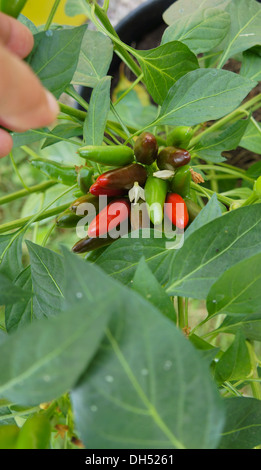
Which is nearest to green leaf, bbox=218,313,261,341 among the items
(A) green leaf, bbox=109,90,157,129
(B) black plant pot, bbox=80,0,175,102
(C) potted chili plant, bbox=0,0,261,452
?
(C) potted chili plant, bbox=0,0,261,452

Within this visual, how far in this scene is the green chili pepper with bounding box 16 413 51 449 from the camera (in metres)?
0.33

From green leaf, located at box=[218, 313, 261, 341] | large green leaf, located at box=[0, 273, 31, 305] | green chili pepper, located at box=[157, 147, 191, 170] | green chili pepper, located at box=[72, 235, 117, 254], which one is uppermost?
green chili pepper, located at box=[157, 147, 191, 170]

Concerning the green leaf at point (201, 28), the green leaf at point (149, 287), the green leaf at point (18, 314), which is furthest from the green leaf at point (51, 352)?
the green leaf at point (201, 28)

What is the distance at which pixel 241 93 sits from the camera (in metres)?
0.46

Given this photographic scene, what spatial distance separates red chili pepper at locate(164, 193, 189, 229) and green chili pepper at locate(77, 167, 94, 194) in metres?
0.10

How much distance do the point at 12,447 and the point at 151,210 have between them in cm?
26

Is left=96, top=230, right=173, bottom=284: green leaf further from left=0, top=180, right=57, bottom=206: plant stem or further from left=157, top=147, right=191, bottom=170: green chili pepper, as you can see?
left=0, top=180, right=57, bottom=206: plant stem

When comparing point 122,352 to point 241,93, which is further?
point 241,93

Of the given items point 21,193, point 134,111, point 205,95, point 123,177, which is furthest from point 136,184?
point 134,111

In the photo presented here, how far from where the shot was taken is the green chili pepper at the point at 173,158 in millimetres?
471

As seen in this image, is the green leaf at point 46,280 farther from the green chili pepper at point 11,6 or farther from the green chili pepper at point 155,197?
the green chili pepper at point 11,6

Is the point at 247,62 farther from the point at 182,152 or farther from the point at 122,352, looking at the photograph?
the point at 122,352

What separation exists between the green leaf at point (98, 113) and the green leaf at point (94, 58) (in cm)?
10
